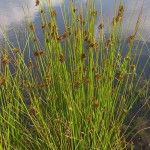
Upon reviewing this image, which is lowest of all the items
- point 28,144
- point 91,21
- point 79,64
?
point 28,144

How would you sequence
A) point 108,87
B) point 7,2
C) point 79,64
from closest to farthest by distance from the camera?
1. point 79,64
2. point 108,87
3. point 7,2

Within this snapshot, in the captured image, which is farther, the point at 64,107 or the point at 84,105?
the point at 64,107

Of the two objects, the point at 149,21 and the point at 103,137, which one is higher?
the point at 103,137

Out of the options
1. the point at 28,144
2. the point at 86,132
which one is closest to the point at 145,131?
the point at 86,132

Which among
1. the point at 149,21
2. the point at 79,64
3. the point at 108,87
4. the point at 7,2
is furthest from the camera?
the point at 7,2

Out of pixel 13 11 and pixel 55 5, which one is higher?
pixel 55 5

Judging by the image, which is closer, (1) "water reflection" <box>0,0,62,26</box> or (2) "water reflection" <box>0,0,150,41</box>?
(2) "water reflection" <box>0,0,150,41</box>

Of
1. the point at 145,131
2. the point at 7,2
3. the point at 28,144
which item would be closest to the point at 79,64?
the point at 28,144

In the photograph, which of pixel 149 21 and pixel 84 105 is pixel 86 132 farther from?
pixel 149 21

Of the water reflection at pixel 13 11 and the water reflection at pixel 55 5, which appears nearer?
the water reflection at pixel 55 5
